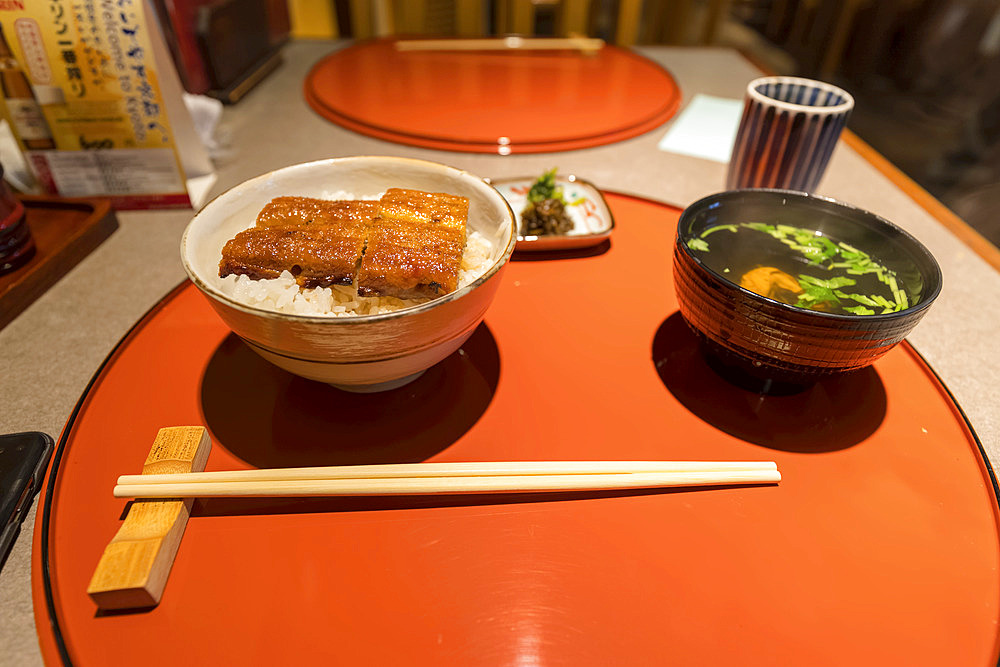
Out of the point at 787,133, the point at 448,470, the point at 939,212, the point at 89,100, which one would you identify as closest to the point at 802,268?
the point at 787,133

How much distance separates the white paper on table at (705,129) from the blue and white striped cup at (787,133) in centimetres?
31

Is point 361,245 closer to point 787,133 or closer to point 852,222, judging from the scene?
point 852,222

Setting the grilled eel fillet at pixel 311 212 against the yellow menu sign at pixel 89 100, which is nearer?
the grilled eel fillet at pixel 311 212

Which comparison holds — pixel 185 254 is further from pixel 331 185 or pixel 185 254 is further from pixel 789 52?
pixel 789 52

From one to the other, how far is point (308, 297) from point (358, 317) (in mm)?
202

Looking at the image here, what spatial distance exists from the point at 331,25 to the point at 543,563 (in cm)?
435

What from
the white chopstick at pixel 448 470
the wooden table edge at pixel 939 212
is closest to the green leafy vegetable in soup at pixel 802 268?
the white chopstick at pixel 448 470

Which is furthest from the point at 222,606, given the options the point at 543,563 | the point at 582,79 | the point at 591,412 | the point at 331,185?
the point at 582,79

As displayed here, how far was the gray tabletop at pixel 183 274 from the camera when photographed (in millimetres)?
923

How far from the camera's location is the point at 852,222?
964mm

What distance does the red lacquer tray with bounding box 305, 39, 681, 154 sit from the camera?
1846 millimetres

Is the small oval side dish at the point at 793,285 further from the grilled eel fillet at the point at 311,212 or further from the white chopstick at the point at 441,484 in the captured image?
the grilled eel fillet at the point at 311,212

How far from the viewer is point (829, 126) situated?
1293 millimetres

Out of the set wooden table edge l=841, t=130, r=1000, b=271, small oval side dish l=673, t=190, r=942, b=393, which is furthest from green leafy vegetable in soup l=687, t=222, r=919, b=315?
wooden table edge l=841, t=130, r=1000, b=271
